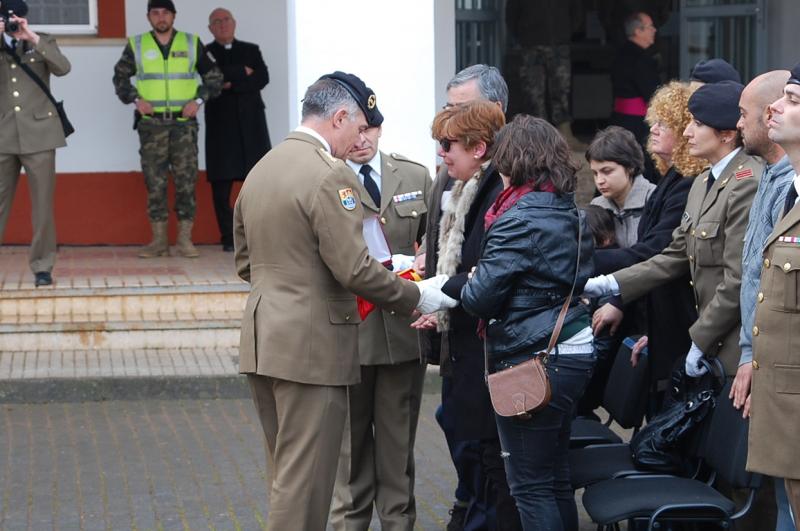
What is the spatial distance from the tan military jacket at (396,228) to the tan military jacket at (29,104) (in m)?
4.00

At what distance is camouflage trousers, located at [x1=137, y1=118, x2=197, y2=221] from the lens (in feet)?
33.3

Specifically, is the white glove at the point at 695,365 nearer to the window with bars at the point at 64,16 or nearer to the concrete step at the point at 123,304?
the concrete step at the point at 123,304

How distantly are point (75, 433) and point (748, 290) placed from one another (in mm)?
4121

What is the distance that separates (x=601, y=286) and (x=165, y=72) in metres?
5.64

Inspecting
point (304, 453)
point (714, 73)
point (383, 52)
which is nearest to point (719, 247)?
point (714, 73)

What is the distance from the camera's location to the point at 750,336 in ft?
14.5

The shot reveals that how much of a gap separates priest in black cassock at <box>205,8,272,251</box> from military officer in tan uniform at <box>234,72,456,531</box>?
5.88 m

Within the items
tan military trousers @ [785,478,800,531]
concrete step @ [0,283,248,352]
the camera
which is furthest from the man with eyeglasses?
the camera

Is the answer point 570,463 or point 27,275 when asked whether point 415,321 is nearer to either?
point 570,463

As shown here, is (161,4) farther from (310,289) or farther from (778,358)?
(778,358)

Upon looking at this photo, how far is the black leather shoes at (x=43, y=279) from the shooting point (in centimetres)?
896

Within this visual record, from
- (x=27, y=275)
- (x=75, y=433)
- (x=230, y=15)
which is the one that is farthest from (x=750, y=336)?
→ (x=230, y=15)

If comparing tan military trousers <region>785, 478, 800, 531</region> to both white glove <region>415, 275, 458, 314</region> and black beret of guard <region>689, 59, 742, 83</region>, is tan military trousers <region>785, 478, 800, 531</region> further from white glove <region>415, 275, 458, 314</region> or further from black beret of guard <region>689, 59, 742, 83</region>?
black beret of guard <region>689, 59, 742, 83</region>

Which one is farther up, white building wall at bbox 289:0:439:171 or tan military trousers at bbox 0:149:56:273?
white building wall at bbox 289:0:439:171
